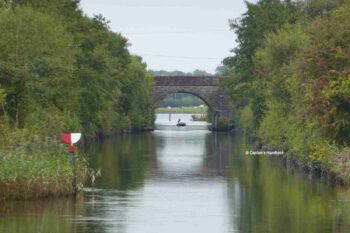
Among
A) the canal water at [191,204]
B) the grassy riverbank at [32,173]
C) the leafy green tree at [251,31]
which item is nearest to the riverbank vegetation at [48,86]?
the grassy riverbank at [32,173]

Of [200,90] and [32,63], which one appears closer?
[32,63]

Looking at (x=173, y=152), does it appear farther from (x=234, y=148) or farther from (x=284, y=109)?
(x=284, y=109)

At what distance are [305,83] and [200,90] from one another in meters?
95.2

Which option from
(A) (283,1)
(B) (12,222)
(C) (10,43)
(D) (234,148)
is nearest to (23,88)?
(C) (10,43)

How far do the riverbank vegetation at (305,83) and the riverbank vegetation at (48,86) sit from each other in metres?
10.8

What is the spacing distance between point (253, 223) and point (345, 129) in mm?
17645

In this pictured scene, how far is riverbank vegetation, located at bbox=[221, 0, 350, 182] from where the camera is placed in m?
47.2

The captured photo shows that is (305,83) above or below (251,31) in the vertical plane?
below

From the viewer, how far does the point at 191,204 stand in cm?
3747

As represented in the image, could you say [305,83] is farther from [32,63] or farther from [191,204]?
[191,204]

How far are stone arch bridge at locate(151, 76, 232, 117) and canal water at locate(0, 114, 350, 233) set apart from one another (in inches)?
3343

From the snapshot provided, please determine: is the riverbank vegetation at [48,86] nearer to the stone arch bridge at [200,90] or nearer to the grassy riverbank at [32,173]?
the grassy riverbank at [32,173]

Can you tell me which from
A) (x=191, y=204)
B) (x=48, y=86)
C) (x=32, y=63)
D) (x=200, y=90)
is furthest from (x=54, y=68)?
(x=200, y=90)

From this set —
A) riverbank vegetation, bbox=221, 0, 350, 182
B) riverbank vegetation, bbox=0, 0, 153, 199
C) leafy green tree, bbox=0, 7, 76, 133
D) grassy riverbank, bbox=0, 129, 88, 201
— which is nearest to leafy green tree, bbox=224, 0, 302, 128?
riverbank vegetation, bbox=221, 0, 350, 182
